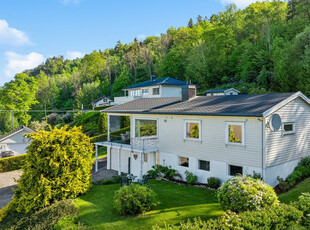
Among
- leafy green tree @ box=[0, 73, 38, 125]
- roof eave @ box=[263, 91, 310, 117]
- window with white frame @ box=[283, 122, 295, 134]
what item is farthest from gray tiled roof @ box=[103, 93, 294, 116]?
leafy green tree @ box=[0, 73, 38, 125]

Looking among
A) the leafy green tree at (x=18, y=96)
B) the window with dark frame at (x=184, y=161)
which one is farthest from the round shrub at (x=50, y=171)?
the leafy green tree at (x=18, y=96)

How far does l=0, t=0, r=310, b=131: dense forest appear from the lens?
32750 millimetres

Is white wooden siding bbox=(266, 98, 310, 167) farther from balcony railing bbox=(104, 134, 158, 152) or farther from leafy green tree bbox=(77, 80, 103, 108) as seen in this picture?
leafy green tree bbox=(77, 80, 103, 108)

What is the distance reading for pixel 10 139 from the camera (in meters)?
33.3

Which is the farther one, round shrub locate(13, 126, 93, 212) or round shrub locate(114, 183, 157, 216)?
round shrub locate(13, 126, 93, 212)

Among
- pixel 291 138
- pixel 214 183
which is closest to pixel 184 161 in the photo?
pixel 214 183

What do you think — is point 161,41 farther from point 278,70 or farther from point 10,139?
point 10,139

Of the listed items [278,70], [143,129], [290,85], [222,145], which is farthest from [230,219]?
[278,70]

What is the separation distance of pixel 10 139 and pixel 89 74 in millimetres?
58423

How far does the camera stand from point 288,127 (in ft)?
45.8

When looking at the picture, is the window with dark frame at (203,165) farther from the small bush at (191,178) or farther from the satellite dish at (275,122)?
the satellite dish at (275,122)

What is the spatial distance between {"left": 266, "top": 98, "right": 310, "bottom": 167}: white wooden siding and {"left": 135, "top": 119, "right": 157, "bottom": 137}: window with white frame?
339 inches

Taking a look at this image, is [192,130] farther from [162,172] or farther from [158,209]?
[158,209]

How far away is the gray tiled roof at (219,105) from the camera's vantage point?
12.9 metres
